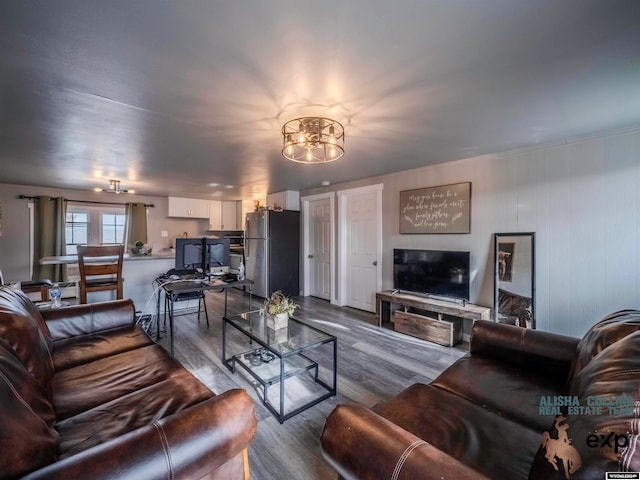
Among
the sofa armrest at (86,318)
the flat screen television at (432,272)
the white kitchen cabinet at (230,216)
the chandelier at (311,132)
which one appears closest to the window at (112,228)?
the white kitchen cabinet at (230,216)

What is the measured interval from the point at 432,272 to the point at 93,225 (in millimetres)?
6743

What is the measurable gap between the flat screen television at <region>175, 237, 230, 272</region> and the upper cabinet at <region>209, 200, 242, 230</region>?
13.0ft

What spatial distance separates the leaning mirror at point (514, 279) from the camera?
9.43ft

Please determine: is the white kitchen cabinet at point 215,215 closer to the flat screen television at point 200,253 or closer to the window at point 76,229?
the window at point 76,229

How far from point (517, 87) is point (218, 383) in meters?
3.11

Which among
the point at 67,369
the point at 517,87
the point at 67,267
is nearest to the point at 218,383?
the point at 67,369

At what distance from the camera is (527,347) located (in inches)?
64.7

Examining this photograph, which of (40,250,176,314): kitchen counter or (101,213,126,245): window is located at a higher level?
(101,213,126,245): window

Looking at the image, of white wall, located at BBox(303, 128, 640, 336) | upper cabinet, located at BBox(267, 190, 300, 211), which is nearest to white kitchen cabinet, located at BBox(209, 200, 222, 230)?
upper cabinet, located at BBox(267, 190, 300, 211)

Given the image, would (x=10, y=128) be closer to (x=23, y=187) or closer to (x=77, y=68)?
(x=77, y=68)

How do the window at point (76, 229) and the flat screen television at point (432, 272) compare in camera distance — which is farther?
the window at point (76, 229)

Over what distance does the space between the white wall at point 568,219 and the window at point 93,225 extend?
561 cm

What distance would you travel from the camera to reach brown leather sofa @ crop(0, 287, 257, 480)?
78cm

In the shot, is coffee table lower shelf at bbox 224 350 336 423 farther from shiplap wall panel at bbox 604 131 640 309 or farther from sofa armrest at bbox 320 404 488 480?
shiplap wall panel at bbox 604 131 640 309
